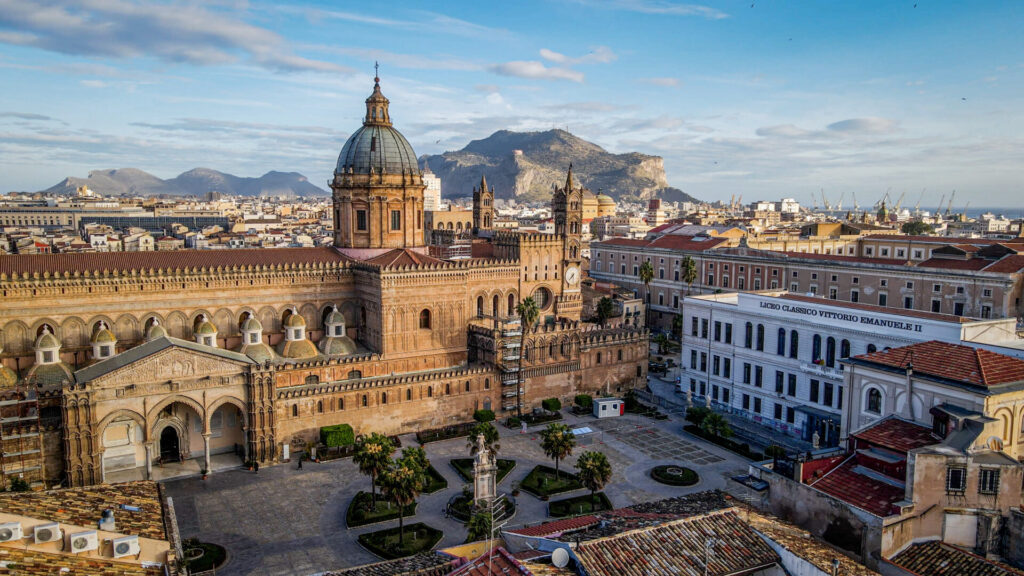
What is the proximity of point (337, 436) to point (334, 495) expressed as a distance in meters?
7.12

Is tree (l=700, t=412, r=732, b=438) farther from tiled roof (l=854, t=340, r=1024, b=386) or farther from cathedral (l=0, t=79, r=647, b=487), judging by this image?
tiled roof (l=854, t=340, r=1024, b=386)

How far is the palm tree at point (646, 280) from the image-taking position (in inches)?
3548

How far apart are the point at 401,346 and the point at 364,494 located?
17889mm

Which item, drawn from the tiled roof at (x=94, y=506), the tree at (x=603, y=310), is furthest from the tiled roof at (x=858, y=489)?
the tree at (x=603, y=310)

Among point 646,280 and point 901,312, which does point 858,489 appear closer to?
point 901,312

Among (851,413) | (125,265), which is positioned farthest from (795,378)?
(125,265)

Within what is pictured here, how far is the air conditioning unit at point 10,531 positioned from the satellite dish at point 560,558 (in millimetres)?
17177

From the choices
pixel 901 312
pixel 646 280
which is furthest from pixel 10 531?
pixel 646 280

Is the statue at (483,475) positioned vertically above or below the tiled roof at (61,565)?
below

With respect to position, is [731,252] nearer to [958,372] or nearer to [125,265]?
[958,372]

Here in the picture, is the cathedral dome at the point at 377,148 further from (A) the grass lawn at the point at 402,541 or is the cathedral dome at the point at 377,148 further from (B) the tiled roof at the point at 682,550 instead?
(B) the tiled roof at the point at 682,550

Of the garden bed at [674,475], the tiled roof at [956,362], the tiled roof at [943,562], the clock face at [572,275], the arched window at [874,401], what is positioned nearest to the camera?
the tiled roof at [943,562]

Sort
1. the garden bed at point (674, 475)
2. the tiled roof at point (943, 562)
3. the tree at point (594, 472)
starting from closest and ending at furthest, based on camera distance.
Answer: the tiled roof at point (943, 562), the tree at point (594, 472), the garden bed at point (674, 475)

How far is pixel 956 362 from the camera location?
107 feet
